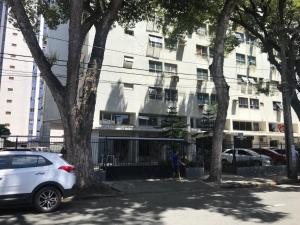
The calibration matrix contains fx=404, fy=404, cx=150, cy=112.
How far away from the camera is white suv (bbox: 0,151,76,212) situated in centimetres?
1030

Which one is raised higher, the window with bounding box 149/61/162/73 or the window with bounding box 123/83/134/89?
the window with bounding box 149/61/162/73

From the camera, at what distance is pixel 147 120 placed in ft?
125

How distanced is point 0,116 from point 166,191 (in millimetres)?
64113

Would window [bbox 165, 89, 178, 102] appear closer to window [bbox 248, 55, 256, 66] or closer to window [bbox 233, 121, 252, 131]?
window [bbox 233, 121, 252, 131]

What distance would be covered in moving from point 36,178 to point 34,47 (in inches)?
208

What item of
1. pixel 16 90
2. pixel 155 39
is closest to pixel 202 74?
pixel 155 39

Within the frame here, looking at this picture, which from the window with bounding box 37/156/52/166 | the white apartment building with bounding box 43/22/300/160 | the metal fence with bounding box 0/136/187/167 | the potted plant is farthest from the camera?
the white apartment building with bounding box 43/22/300/160

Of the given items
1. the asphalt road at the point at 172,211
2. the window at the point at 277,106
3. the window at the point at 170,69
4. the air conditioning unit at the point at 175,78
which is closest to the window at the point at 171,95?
the air conditioning unit at the point at 175,78

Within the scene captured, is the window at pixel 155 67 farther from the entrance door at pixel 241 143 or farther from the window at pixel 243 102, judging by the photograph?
the entrance door at pixel 241 143

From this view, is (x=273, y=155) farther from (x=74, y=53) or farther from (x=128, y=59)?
(x=74, y=53)

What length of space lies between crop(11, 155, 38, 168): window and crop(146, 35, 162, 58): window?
2893 cm

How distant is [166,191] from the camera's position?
16328 millimetres

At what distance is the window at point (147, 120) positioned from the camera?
37.9 meters

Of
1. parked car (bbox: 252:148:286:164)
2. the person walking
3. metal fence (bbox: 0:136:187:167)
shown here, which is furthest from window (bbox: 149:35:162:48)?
the person walking
